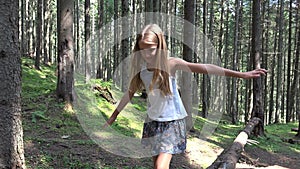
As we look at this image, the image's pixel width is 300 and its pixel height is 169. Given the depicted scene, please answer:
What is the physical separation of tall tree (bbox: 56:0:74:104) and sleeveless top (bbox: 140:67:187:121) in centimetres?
599

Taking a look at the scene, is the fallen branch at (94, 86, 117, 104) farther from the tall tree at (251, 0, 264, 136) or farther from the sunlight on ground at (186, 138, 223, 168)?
the tall tree at (251, 0, 264, 136)

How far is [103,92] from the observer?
11.9 m

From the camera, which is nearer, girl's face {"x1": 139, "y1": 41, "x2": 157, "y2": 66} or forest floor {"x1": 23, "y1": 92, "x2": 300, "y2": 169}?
girl's face {"x1": 139, "y1": 41, "x2": 157, "y2": 66}

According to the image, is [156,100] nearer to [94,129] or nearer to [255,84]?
[94,129]

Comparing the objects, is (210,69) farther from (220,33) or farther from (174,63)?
(220,33)

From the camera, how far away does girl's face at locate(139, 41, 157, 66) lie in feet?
9.12

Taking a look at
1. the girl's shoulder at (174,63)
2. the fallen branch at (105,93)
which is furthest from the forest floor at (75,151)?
the fallen branch at (105,93)

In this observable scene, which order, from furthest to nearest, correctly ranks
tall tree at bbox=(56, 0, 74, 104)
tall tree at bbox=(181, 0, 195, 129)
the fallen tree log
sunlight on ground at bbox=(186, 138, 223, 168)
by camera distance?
tall tree at bbox=(181, 0, 195, 129) < tall tree at bbox=(56, 0, 74, 104) < sunlight on ground at bbox=(186, 138, 223, 168) < the fallen tree log

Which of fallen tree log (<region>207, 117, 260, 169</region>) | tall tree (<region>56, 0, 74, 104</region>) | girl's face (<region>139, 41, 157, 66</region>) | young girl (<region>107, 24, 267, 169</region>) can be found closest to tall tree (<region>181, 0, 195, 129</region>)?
fallen tree log (<region>207, 117, 260, 169</region>)

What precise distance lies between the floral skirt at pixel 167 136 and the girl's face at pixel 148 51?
0.61 m

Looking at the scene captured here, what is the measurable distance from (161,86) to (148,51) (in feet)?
1.17

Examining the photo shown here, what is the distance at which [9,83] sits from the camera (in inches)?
140

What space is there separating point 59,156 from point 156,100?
3.49 m

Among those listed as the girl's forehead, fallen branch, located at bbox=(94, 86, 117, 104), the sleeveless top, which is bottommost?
fallen branch, located at bbox=(94, 86, 117, 104)
